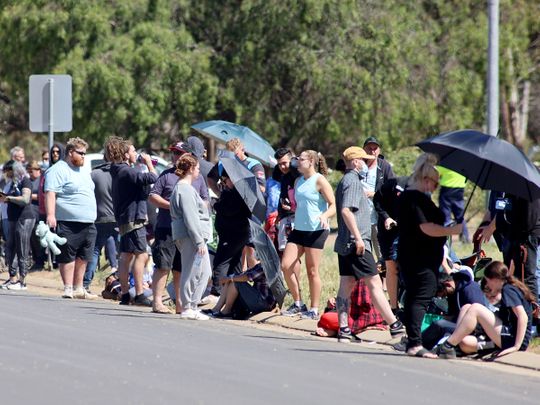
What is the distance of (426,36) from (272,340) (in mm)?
22061

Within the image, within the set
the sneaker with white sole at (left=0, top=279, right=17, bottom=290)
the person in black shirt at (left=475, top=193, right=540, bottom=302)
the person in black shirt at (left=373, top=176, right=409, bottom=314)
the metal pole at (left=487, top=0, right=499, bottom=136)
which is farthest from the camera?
the metal pole at (left=487, top=0, right=499, bottom=136)

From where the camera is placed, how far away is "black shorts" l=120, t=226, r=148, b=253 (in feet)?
51.1

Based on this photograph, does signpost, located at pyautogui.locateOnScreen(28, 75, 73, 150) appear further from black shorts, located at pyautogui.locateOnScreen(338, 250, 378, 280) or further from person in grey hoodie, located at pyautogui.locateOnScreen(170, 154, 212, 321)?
black shorts, located at pyautogui.locateOnScreen(338, 250, 378, 280)

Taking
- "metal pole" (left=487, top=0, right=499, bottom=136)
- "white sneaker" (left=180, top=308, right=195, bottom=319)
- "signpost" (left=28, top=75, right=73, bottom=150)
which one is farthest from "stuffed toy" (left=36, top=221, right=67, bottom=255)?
"metal pole" (left=487, top=0, right=499, bottom=136)

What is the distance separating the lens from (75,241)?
631 inches

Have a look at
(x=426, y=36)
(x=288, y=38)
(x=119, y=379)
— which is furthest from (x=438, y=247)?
(x=426, y=36)

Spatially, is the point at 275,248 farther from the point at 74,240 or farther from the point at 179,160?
the point at 74,240

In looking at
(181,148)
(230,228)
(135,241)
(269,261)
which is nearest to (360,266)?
(269,261)

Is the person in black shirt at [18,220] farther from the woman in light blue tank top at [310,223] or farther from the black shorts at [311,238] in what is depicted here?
the black shorts at [311,238]

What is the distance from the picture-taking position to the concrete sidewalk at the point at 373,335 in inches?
448

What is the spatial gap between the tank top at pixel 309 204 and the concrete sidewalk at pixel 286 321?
3.27 ft

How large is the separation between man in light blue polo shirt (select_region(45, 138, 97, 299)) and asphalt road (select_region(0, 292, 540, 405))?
2.76m

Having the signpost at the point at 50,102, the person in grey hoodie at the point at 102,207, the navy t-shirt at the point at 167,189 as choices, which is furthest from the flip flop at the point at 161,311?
the signpost at the point at 50,102

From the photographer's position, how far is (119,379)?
9273 mm
